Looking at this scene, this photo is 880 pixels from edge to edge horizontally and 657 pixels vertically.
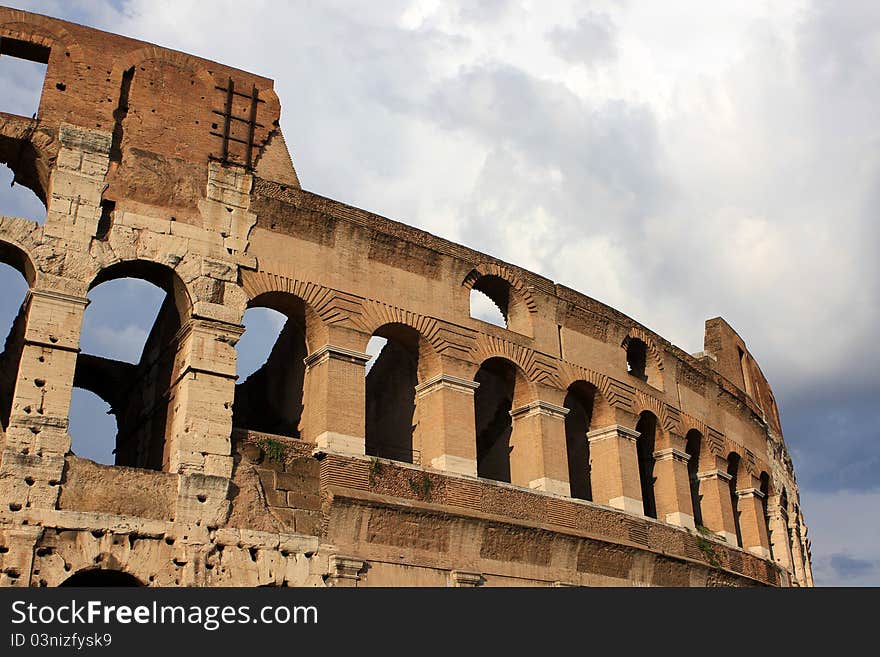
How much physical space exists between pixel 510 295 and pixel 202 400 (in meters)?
5.54

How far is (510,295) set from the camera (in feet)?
49.9

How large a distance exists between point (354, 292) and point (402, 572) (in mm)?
3618

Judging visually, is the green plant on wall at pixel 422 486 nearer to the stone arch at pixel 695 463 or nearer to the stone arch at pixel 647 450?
the stone arch at pixel 647 450

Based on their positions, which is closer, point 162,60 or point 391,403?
Answer: point 162,60

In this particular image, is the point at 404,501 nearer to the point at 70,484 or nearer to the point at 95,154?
the point at 70,484

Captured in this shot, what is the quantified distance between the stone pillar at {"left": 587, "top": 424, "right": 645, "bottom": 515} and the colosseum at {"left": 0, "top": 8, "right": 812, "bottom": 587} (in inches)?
1.5

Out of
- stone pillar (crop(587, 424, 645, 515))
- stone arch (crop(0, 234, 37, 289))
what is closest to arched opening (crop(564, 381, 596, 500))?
stone pillar (crop(587, 424, 645, 515))

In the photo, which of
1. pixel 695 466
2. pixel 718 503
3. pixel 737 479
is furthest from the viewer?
pixel 737 479

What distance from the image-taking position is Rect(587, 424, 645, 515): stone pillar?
15125 mm

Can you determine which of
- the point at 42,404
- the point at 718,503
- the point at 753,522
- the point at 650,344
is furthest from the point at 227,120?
the point at 753,522

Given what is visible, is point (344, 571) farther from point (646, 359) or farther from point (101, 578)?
point (646, 359)

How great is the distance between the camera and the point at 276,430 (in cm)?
1573

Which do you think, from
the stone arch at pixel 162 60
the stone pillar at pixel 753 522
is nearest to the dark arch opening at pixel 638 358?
the stone pillar at pixel 753 522

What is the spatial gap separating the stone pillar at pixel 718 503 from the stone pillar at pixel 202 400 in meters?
9.64
